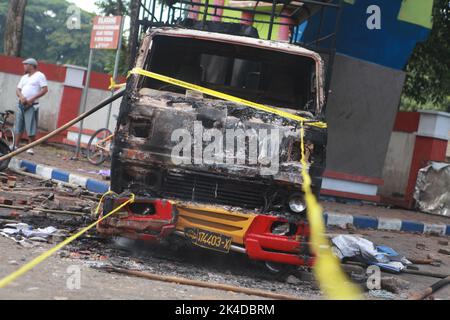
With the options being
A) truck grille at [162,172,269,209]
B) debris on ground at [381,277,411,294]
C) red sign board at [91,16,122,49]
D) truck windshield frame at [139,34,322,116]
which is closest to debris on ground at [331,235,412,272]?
debris on ground at [381,277,411,294]

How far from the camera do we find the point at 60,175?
10.5 meters

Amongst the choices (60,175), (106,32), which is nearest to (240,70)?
(60,175)

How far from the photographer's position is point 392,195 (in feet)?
48.2

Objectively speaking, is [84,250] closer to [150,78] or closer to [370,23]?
[150,78]

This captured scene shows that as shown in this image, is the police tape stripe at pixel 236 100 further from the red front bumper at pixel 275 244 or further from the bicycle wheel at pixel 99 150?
the bicycle wheel at pixel 99 150

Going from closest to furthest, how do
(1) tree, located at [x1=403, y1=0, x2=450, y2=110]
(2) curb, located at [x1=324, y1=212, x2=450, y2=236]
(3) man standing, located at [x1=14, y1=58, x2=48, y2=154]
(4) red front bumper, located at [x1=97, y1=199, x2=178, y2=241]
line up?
(4) red front bumper, located at [x1=97, y1=199, x2=178, y2=241] < (2) curb, located at [x1=324, y1=212, x2=450, y2=236] < (3) man standing, located at [x1=14, y1=58, x2=48, y2=154] < (1) tree, located at [x1=403, y1=0, x2=450, y2=110]

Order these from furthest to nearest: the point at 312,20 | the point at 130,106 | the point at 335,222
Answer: the point at 312,20, the point at 335,222, the point at 130,106

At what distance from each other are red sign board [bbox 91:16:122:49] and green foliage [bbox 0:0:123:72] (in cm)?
4683

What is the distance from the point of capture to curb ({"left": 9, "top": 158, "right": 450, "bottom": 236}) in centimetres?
1011

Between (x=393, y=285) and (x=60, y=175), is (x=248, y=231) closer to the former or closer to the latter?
(x=393, y=285)

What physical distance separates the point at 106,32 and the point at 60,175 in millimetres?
3293

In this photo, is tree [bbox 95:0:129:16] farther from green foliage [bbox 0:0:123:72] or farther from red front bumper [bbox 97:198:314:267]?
green foliage [bbox 0:0:123:72]
